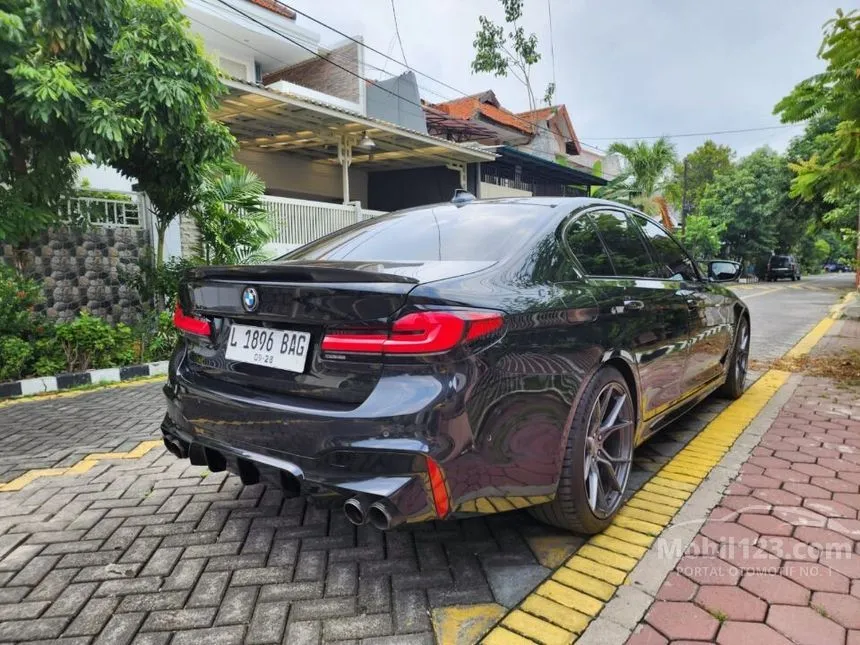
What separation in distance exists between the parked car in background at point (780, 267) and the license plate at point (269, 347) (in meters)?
38.7

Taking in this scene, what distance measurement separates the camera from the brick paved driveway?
73.7 inches

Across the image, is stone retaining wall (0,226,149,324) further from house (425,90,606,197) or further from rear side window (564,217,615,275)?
house (425,90,606,197)

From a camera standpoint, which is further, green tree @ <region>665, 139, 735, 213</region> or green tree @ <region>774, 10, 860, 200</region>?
green tree @ <region>665, 139, 735, 213</region>

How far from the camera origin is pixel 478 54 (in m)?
28.8

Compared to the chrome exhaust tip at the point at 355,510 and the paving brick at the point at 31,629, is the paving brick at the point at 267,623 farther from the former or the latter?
the paving brick at the point at 31,629

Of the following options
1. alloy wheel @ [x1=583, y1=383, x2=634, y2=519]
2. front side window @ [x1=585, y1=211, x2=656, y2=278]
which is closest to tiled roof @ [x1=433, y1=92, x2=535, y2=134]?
front side window @ [x1=585, y1=211, x2=656, y2=278]

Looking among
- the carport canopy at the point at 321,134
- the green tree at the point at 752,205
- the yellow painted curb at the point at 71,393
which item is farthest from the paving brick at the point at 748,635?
the green tree at the point at 752,205

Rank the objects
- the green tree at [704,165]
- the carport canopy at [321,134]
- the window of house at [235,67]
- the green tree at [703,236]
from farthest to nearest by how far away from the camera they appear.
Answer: the green tree at [704,165]
the green tree at [703,236]
the window of house at [235,67]
the carport canopy at [321,134]

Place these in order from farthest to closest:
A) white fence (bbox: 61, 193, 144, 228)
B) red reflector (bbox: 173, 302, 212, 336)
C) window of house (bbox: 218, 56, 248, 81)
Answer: window of house (bbox: 218, 56, 248, 81)
white fence (bbox: 61, 193, 144, 228)
red reflector (bbox: 173, 302, 212, 336)

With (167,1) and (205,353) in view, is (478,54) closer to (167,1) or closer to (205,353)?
(167,1)

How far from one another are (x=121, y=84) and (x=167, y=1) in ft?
3.19

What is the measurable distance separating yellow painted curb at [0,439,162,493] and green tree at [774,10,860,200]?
5625 mm

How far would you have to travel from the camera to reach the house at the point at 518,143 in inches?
687

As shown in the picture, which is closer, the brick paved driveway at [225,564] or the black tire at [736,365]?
the brick paved driveway at [225,564]
